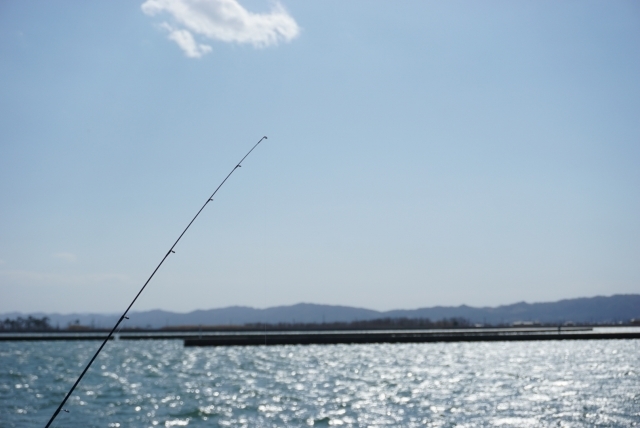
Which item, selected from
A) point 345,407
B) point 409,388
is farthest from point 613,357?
point 345,407

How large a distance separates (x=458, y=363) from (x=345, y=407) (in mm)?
20241

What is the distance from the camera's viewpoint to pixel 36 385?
3008 centimetres

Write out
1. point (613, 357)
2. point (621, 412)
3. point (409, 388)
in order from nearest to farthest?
point (621, 412) → point (409, 388) → point (613, 357)

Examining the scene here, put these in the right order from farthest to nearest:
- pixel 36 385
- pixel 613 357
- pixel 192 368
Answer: pixel 613 357, pixel 192 368, pixel 36 385

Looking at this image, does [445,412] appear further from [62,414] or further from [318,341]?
[318,341]

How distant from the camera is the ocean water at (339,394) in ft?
60.2

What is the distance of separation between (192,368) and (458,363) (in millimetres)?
16618

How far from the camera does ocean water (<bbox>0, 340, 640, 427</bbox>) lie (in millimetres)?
18359

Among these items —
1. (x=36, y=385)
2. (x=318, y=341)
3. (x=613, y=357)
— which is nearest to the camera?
(x=36, y=385)

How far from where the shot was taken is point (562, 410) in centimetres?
1881

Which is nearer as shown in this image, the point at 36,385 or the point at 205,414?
the point at 205,414

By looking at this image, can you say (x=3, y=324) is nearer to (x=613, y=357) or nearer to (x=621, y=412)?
(x=613, y=357)

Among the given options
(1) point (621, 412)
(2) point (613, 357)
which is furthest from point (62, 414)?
(2) point (613, 357)

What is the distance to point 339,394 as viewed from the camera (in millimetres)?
23750
